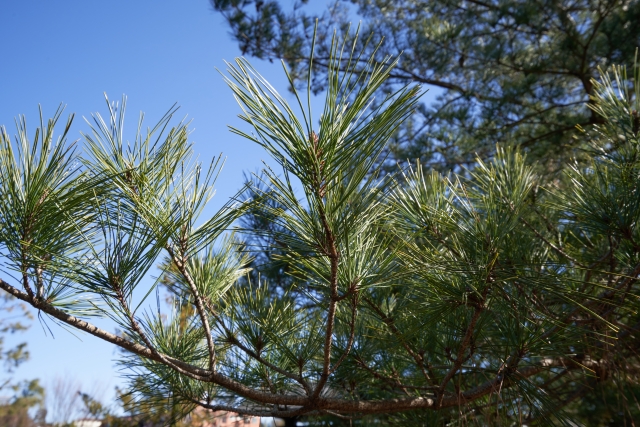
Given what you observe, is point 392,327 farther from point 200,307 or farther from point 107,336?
point 107,336

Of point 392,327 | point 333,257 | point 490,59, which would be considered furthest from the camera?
point 490,59

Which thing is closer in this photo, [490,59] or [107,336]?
[107,336]

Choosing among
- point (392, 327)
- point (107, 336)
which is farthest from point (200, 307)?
point (392, 327)

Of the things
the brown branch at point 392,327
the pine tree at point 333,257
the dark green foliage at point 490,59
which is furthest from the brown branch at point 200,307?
the dark green foliage at point 490,59

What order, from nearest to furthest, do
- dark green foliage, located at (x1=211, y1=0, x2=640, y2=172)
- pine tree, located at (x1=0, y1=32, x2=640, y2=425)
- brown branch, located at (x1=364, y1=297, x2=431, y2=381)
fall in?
1. pine tree, located at (x1=0, y1=32, x2=640, y2=425)
2. brown branch, located at (x1=364, y1=297, x2=431, y2=381)
3. dark green foliage, located at (x1=211, y1=0, x2=640, y2=172)

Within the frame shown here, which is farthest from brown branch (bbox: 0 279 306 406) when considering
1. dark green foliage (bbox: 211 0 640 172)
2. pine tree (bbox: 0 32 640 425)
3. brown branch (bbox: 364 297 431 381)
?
dark green foliage (bbox: 211 0 640 172)

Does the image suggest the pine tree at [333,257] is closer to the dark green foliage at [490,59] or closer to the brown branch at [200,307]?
the brown branch at [200,307]

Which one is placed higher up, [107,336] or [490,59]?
[490,59]

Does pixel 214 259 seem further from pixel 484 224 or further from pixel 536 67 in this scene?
pixel 536 67

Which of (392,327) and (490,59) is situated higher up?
(490,59)

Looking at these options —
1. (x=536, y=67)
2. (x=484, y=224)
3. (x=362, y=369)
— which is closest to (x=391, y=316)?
(x=362, y=369)

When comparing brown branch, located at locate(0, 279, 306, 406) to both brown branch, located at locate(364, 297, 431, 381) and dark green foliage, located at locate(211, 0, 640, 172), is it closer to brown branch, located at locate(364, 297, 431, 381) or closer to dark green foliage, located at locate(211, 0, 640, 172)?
brown branch, located at locate(364, 297, 431, 381)

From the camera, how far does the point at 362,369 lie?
1.09m

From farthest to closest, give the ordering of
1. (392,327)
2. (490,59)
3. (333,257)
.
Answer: (490,59) → (392,327) → (333,257)
